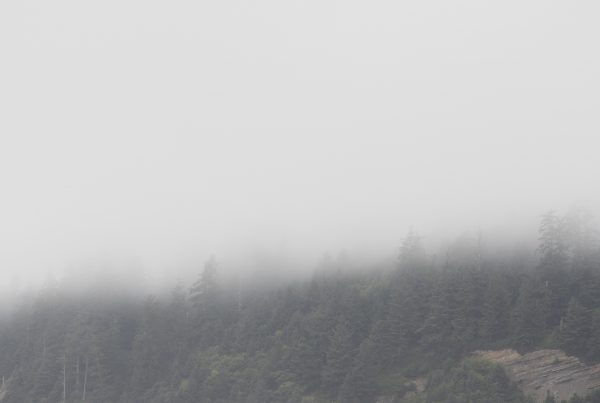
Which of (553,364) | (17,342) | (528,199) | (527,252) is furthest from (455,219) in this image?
(17,342)

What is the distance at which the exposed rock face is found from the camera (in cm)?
4638

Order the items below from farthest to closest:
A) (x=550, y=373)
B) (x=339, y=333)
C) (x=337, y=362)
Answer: (x=339, y=333)
(x=337, y=362)
(x=550, y=373)

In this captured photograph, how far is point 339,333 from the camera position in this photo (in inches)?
2462

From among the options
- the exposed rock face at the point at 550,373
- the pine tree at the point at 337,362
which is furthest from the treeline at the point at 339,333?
the exposed rock face at the point at 550,373

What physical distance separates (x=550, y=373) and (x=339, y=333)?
2156cm

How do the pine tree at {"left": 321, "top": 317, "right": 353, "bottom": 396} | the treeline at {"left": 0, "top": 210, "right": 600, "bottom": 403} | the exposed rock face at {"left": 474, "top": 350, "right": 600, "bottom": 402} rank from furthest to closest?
the pine tree at {"left": 321, "top": 317, "right": 353, "bottom": 396}, the treeline at {"left": 0, "top": 210, "right": 600, "bottom": 403}, the exposed rock face at {"left": 474, "top": 350, "right": 600, "bottom": 402}

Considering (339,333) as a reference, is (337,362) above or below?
below

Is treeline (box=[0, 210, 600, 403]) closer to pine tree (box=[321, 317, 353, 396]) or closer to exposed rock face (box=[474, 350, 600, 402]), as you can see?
pine tree (box=[321, 317, 353, 396])

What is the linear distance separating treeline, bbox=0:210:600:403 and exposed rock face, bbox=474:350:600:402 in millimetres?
1136

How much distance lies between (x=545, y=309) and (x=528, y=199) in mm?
27223

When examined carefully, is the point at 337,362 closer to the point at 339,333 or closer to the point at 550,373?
the point at 339,333

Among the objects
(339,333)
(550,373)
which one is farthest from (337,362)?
(550,373)

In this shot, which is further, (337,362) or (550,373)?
(337,362)

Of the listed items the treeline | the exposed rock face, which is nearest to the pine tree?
the treeline
